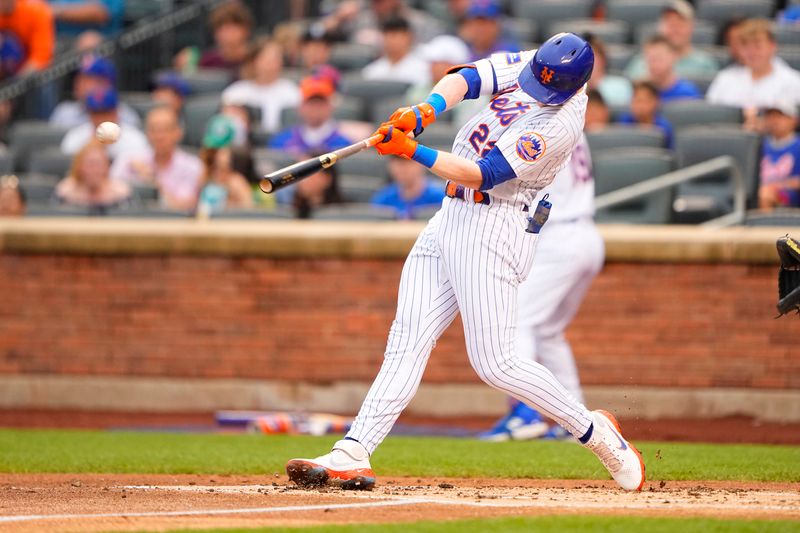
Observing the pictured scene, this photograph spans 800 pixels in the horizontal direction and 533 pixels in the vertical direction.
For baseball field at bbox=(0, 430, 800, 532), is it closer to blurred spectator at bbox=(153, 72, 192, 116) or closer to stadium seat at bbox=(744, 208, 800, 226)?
stadium seat at bbox=(744, 208, 800, 226)

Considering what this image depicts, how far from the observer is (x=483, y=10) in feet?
41.7

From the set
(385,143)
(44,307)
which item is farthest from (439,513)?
(44,307)

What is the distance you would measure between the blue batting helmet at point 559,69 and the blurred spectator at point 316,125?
574 cm

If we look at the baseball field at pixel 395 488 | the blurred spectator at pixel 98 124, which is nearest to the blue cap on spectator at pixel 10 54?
the blurred spectator at pixel 98 124

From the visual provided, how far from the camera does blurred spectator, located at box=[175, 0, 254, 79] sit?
46.8ft

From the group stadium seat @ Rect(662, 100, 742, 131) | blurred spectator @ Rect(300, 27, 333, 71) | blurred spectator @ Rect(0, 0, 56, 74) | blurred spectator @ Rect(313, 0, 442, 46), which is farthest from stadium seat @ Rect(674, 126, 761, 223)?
blurred spectator @ Rect(0, 0, 56, 74)

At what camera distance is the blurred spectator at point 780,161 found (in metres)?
10.5

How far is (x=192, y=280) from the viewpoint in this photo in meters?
10.9

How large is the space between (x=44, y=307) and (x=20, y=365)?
1.69 ft

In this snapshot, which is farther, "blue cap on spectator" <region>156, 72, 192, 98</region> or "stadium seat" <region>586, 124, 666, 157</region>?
"blue cap on spectator" <region>156, 72, 192, 98</region>

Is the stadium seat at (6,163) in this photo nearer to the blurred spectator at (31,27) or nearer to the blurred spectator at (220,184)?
the blurred spectator at (31,27)

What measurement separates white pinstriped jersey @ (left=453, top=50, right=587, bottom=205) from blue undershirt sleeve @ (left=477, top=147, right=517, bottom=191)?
26 millimetres

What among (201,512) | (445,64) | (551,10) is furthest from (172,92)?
(201,512)

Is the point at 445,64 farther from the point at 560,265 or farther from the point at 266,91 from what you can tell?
the point at 560,265
